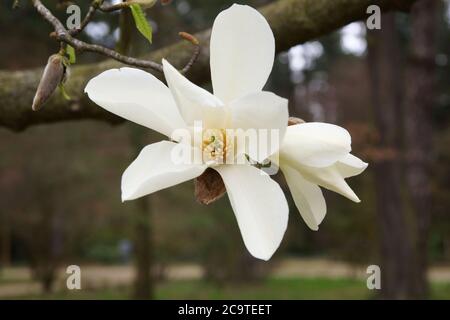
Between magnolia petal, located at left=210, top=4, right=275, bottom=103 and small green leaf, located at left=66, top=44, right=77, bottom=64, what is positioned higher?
small green leaf, located at left=66, top=44, right=77, bottom=64

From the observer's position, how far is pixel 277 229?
21.0 inches

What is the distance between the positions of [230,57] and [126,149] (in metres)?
8.44

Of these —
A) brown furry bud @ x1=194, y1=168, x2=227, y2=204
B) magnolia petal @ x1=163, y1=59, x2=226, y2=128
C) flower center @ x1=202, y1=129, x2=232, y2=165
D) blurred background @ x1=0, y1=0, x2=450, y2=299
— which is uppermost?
blurred background @ x1=0, y1=0, x2=450, y2=299

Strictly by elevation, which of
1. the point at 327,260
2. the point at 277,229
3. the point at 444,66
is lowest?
the point at 277,229

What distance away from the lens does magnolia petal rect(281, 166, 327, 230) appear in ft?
2.02

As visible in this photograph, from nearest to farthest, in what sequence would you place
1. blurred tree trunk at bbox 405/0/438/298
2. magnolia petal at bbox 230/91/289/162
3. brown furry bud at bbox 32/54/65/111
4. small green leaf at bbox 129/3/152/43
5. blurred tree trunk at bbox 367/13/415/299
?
magnolia petal at bbox 230/91/289/162 → brown furry bud at bbox 32/54/65/111 → small green leaf at bbox 129/3/152/43 → blurred tree trunk at bbox 405/0/438/298 → blurred tree trunk at bbox 367/13/415/299

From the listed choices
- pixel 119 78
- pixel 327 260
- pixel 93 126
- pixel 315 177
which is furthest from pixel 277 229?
pixel 327 260

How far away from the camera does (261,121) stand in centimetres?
54

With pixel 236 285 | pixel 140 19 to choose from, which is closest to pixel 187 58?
pixel 140 19

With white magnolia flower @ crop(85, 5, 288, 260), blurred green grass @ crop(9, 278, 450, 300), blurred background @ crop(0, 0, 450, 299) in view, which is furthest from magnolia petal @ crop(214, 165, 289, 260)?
blurred green grass @ crop(9, 278, 450, 300)

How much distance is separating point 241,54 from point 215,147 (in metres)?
0.10

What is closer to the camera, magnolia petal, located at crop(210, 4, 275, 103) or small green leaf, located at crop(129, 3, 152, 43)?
magnolia petal, located at crop(210, 4, 275, 103)

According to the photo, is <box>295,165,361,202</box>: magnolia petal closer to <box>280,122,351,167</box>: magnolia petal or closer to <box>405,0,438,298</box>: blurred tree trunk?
<box>280,122,351,167</box>: magnolia petal

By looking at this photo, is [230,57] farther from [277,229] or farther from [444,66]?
[444,66]
